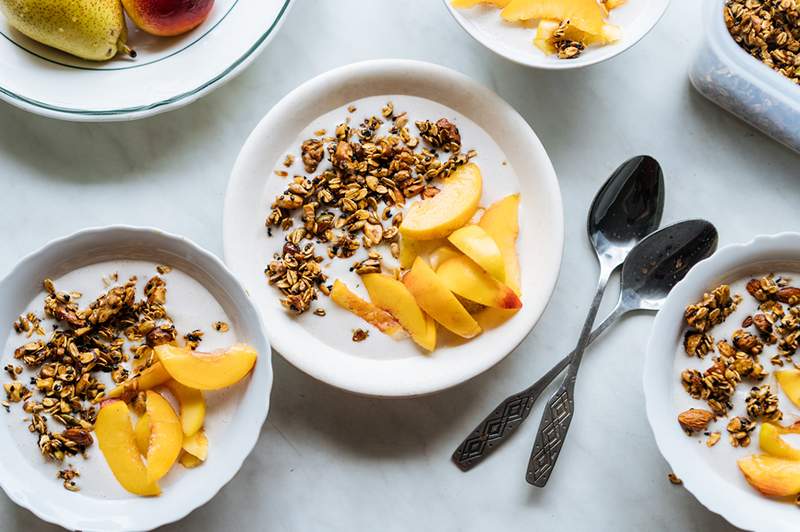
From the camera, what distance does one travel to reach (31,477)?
1.03 m

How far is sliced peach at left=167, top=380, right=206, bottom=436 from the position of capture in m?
1.02

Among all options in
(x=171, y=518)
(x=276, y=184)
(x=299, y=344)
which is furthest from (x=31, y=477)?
(x=276, y=184)

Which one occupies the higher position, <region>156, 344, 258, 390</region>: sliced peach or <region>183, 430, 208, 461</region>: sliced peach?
<region>156, 344, 258, 390</region>: sliced peach

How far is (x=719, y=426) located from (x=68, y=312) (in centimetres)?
84

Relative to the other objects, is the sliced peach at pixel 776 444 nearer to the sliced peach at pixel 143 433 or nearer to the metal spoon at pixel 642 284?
the metal spoon at pixel 642 284

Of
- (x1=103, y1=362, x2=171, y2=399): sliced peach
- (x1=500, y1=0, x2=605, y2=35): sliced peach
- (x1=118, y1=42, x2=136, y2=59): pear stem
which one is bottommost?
(x1=103, y1=362, x2=171, y2=399): sliced peach

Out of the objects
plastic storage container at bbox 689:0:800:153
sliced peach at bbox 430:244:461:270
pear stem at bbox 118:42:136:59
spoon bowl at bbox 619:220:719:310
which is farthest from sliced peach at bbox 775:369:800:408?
pear stem at bbox 118:42:136:59

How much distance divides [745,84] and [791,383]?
394mm

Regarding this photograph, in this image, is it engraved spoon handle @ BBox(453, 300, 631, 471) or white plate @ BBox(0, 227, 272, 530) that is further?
engraved spoon handle @ BBox(453, 300, 631, 471)

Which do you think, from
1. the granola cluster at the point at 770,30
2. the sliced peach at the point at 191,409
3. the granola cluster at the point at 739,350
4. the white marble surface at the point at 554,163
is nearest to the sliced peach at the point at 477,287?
the white marble surface at the point at 554,163

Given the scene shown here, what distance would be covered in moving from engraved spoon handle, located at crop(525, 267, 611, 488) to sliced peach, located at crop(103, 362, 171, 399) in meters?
0.50

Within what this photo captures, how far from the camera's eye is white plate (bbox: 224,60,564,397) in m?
1.07

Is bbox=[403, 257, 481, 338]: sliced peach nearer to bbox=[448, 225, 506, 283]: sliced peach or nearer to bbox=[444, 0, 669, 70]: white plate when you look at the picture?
bbox=[448, 225, 506, 283]: sliced peach

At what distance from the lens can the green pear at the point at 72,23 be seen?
1.06m
